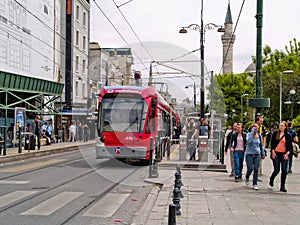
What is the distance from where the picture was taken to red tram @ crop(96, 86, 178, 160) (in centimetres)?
1562

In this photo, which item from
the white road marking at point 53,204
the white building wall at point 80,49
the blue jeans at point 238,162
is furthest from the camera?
the white building wall at point 80,49

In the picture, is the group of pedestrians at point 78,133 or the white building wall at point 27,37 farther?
the group of pedestrians at point 78,133

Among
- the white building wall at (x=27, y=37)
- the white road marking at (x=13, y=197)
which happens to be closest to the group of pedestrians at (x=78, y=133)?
the white building wall at (x=27, y=37)

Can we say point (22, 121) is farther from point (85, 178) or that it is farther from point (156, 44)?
point (85, 178)

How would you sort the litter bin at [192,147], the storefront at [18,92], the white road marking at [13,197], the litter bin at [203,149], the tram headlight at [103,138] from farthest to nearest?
the storefront at [18,92], the litter bin at [192,147], the litter bin at [203,149], the tram headlight at [103,138], the white road marking at [13,197]

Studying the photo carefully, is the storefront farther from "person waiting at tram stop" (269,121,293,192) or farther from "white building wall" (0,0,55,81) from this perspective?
"person waiting at tram stop" (269,121,293,192)

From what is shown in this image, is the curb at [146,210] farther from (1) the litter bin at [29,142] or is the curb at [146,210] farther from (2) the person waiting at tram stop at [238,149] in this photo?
(1) the litter bin at [29,142]

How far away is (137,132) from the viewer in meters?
15.6

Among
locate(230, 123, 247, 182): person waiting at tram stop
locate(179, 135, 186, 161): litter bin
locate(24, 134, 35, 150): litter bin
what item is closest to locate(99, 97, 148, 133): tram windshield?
locate(179, 135, 186, 161): litter bin

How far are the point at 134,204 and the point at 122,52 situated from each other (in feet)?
214

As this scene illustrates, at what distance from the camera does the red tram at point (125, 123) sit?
15.6 m

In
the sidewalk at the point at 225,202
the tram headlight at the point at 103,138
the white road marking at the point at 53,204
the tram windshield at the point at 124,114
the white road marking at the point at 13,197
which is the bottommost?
the white road marking at the point at 53,204

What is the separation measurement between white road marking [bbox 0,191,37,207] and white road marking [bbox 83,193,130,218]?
1.79m

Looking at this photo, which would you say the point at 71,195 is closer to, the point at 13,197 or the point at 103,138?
the point at 13,197
